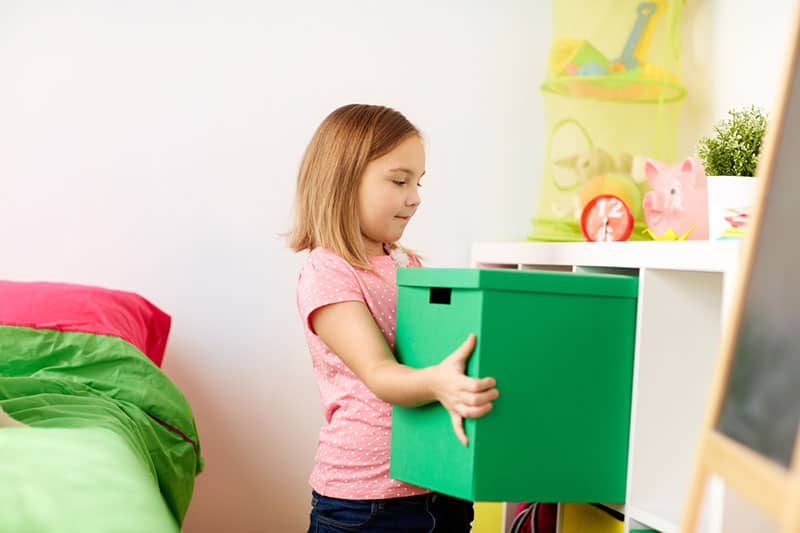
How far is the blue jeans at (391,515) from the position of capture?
134 cm

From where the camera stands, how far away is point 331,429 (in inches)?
55.6

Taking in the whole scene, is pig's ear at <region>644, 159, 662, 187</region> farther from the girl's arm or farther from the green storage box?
the girl's arm

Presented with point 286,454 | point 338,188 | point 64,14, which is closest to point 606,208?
point 338,188

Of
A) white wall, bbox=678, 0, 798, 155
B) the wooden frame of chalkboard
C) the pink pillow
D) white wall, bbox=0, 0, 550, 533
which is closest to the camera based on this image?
the wooden frame of chalkboard

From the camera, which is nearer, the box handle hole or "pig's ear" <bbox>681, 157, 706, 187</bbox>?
the box handle hole

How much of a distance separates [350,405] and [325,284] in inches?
7.3

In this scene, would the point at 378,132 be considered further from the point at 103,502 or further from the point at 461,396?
the point at 103,502

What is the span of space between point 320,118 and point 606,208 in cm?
72

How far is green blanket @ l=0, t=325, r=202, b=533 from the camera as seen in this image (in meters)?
0.90

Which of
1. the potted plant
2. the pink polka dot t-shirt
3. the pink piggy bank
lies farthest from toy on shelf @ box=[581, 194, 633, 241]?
the pink polka dot t-shirt

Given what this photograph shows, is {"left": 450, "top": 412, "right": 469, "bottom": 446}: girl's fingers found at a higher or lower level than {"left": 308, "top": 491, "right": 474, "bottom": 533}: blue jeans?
higher

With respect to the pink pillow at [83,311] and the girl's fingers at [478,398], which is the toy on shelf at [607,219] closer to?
the girl's fingers at [478,398]

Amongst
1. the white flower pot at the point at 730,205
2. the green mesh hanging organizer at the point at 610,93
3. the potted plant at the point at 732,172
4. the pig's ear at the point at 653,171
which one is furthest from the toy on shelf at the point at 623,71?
the white flower pot at the point at 730,205

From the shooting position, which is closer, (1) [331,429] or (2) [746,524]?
(2) [746,524]
